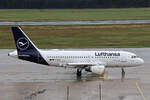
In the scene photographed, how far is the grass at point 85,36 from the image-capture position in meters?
66.4

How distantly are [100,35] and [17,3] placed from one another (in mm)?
88530

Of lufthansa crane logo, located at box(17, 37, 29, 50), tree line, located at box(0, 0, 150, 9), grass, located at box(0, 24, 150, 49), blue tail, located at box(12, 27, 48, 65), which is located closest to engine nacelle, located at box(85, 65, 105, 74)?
blue tail, located at box(12, 27, 48, 65)

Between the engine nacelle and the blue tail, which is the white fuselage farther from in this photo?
the engine nacelle

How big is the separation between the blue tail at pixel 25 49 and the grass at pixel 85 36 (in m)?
20.1

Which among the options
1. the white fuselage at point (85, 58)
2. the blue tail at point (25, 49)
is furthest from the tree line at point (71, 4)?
the white fuselage at point (85, 58)

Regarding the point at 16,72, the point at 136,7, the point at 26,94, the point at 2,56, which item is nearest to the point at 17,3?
the point at 136,7

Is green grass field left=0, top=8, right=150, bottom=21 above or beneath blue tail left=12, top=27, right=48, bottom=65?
above

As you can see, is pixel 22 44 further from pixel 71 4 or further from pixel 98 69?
pixel 71 4

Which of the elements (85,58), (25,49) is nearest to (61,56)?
(85,58)

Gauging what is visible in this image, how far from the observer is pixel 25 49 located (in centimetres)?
4359

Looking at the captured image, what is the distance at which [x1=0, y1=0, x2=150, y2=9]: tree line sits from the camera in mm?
157875

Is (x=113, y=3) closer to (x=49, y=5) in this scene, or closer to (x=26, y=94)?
(x=49, y=5)

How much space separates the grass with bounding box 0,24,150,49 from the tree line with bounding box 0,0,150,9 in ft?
227

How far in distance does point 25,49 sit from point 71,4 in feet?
383
